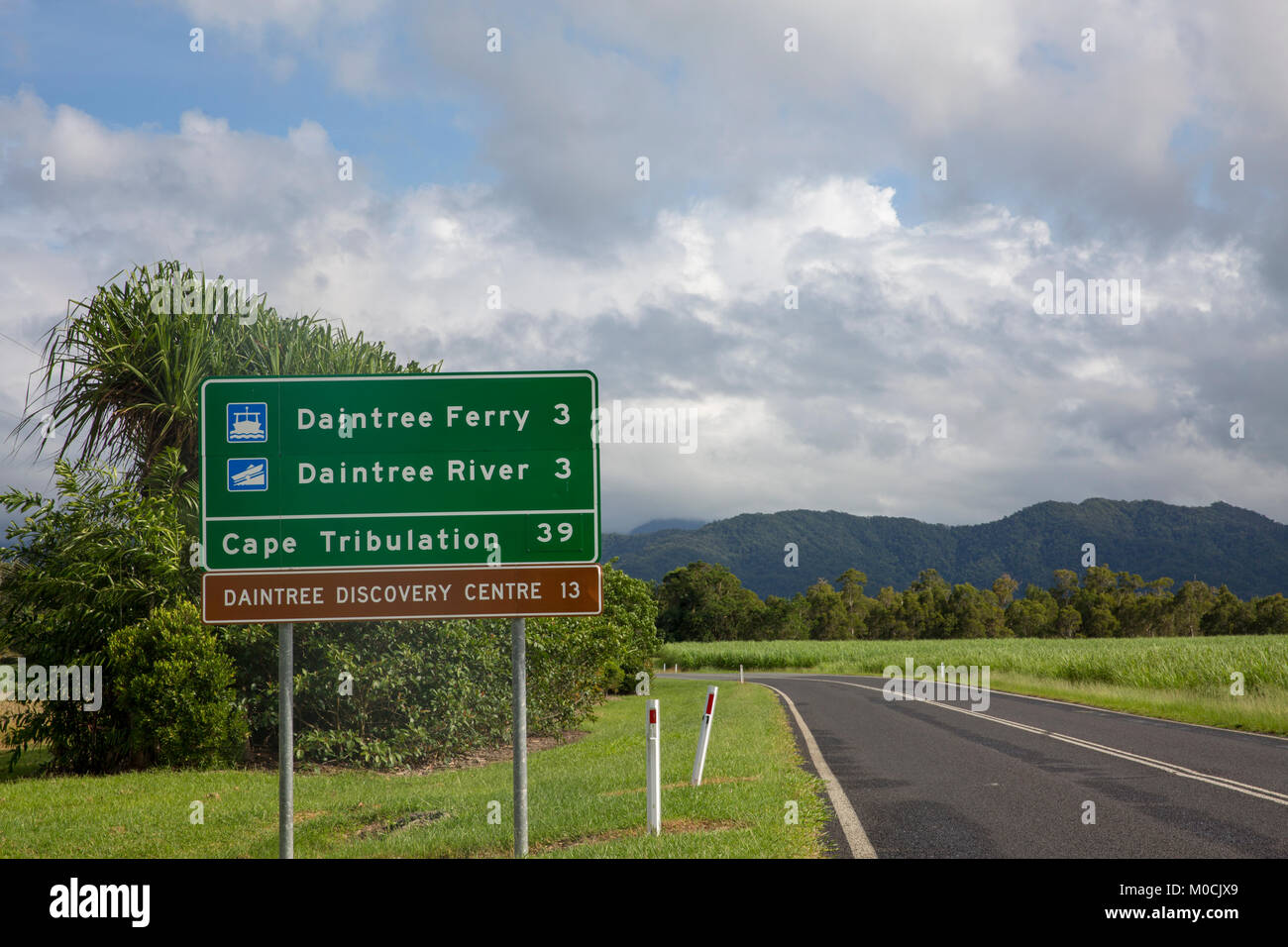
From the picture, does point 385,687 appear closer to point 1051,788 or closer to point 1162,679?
point 1051,788

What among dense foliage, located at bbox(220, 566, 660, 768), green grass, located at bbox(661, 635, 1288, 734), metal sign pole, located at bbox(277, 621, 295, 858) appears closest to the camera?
metal sign pole, located at bbox(277, 621, 295, 858)

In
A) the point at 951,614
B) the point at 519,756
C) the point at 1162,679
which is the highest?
the point at 519,756

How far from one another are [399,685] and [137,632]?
424 centimetres

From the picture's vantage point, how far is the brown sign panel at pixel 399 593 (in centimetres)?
798

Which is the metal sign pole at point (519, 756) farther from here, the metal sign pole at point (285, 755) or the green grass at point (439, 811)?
the metal sign pole at point (285, 755)

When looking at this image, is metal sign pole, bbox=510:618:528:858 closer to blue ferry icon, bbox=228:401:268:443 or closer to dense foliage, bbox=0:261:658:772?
blue ferry icon, bbox=228:401:268:443

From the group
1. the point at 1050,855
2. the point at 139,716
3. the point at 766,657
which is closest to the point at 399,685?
the point at 139,716

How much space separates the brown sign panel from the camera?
7984 millimetres

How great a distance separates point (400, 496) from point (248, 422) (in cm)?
149

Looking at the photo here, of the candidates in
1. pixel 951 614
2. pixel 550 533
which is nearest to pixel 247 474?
pixel 550 533

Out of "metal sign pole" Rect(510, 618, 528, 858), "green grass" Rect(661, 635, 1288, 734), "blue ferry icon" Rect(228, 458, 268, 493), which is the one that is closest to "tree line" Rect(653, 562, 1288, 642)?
"green grass" Rect(661, 635, 1288, 734)

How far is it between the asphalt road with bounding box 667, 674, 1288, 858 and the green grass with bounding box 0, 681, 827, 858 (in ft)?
2.94

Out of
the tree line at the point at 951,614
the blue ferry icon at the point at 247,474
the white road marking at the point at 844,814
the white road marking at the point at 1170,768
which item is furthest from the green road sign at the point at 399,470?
the tree line at the point at 951,614

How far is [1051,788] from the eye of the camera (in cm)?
1114
